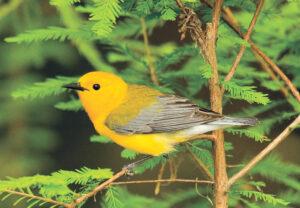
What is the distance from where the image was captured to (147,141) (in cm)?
237

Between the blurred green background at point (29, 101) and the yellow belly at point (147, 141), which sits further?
the blurred green background at point (29, 101)

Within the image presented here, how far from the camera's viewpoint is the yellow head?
241cm

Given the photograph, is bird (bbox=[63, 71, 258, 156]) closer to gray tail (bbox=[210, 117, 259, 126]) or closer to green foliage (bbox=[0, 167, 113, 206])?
gray tail (bbox=[210, 117, 259, 126])

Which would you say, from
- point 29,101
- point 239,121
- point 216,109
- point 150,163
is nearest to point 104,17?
point 216,109

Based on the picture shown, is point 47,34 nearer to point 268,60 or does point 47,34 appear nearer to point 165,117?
point 165,117

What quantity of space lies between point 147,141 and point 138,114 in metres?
0.23

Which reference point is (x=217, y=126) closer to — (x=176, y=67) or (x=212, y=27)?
(x=212, y=27)

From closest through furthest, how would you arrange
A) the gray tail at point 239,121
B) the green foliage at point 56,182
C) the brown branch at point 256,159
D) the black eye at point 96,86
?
1. the green foliage at point 56,182
2. the brown branch at point 256,159
3. the gray tail at point 239,121
4. the black eye at point 96,86

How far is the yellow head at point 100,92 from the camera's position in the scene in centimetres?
241

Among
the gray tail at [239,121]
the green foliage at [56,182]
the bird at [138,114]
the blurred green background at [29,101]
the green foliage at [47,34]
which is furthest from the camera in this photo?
the blurred green background at [29,101]

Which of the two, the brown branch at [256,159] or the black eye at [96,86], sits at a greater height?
the black eye at [96,86]

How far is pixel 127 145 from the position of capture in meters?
2.30

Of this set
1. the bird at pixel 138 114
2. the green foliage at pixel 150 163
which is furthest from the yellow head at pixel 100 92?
the green foliage at pixel 150 163

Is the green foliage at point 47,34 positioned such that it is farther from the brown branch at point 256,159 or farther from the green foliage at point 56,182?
the brown branch at point 256,159
